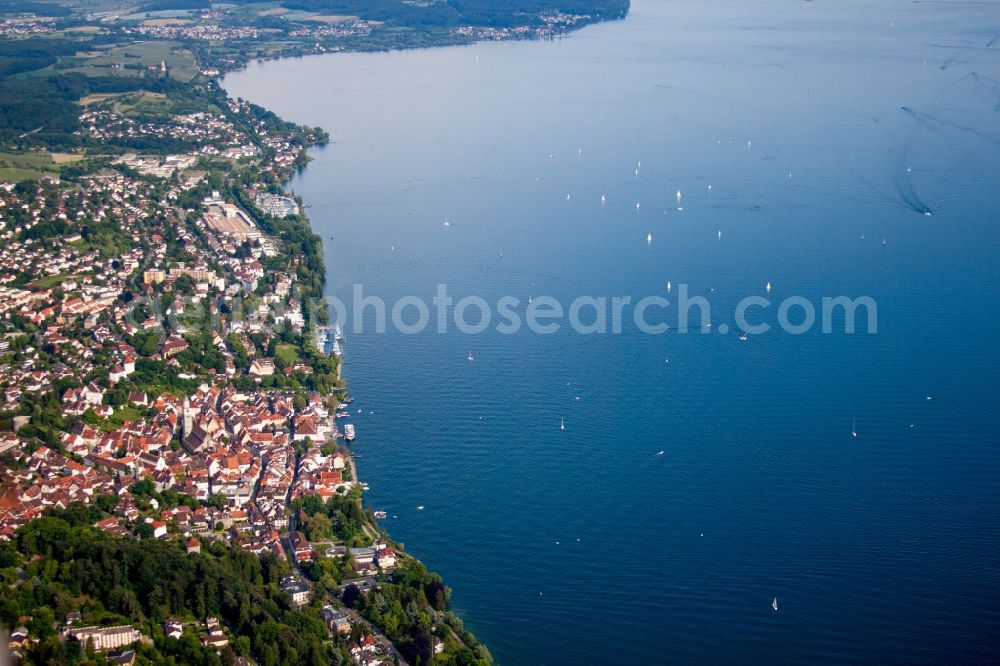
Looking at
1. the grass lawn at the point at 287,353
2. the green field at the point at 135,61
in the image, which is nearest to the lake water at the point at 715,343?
the grass lawn at the point at 287,353

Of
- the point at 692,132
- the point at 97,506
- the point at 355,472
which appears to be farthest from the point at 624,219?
the point at 97,506

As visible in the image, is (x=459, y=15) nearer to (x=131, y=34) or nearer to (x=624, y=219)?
(x=131, y=34)

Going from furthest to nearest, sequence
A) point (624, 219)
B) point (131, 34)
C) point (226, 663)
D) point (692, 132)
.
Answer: point (131, 34) < point (692, 132) < point (624, 219) < point (226, 663)

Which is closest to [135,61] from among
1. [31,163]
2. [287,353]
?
[31,163]

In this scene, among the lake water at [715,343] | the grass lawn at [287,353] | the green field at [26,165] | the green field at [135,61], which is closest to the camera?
the lake water at [715,343]

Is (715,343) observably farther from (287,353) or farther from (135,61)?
(135,61)

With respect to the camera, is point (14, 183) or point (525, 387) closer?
point (525, 387)

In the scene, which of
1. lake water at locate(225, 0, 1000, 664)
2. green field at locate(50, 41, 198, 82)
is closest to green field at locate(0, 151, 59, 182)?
lake water at locate(225, 0, 1000, 664)

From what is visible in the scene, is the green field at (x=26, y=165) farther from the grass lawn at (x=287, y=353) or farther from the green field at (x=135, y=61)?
the grass lawn at (x=287, y=353)
